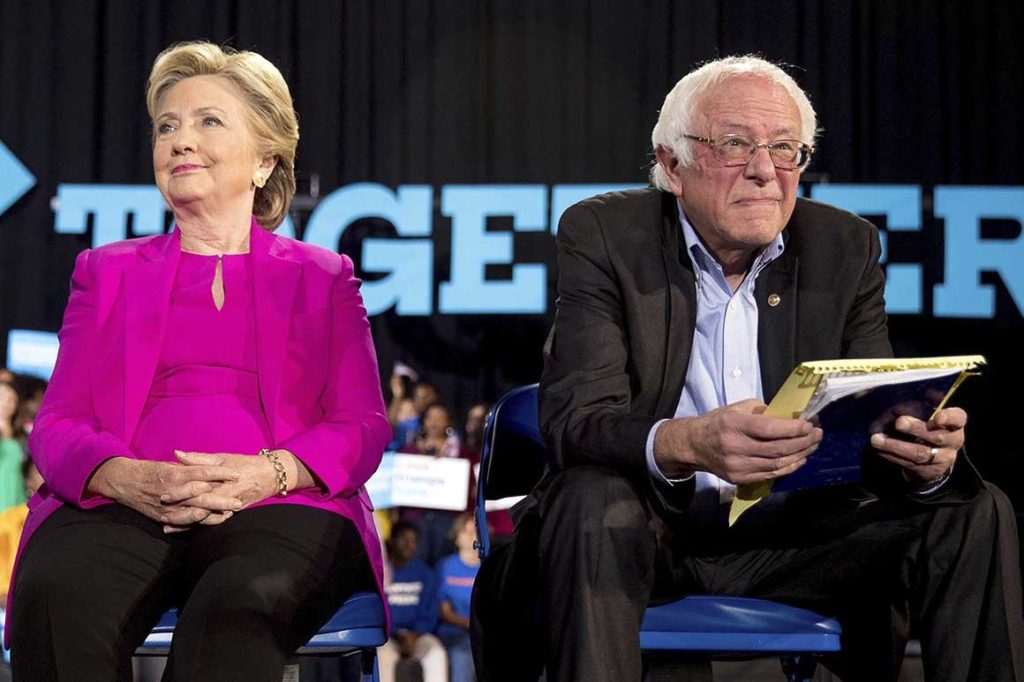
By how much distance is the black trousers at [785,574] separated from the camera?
158 cm

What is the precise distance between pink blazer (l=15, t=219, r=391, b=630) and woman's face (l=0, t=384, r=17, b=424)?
11.0 ft

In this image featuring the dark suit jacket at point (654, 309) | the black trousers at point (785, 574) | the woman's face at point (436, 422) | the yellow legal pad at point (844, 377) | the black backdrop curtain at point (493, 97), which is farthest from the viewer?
the black backdrop curtain at point (493, 97)

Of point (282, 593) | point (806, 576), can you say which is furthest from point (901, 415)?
point (282, 593)

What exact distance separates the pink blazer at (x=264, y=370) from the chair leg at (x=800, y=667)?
73cm

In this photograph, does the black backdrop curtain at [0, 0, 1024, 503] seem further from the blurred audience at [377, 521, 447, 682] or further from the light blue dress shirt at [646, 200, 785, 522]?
the light blue dress shirt at [646, 200, 785, 522]

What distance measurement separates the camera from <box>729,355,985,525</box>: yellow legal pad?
146 centimetres

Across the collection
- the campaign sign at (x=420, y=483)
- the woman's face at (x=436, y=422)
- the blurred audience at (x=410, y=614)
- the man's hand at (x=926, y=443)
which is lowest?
the blurred audience at (x=410, y=614)

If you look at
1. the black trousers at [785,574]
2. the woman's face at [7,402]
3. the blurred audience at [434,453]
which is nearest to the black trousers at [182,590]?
the black trousers at [785,574]

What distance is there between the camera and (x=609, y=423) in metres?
1.77

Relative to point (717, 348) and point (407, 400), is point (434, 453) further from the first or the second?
point (717, 348)

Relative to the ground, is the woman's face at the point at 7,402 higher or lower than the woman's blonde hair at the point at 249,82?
lower

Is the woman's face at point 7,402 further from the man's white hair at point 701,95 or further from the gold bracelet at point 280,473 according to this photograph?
the man's white hair at point 701,95

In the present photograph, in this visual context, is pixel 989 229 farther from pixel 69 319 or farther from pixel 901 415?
pixel 69 319

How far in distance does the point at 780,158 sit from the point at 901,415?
1.97 ft
